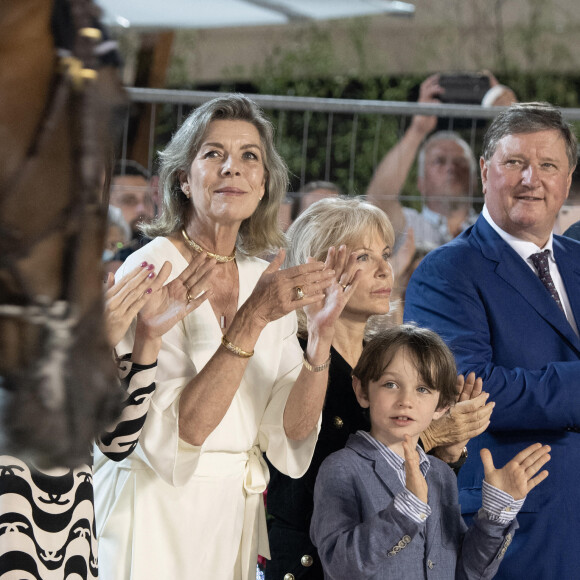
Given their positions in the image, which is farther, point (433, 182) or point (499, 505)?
point (433, 182)

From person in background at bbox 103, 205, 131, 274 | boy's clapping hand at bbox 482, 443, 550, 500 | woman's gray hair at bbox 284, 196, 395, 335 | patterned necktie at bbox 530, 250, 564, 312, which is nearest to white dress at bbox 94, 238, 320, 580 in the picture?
woman's gray hair at bbox 284, 196, 395, 335

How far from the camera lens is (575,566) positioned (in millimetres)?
2533

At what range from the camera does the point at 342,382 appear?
256 centimetres

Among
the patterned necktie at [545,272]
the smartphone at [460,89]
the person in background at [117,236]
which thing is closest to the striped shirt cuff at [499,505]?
the patterned necktie at [545,272]

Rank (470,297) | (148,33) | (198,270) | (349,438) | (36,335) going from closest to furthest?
(36,335) → (198,270) → (349,438) → (470,297) → (148,33)

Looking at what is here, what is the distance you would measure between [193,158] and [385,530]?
1061 mm

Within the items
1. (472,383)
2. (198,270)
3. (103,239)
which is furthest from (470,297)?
(103,239)

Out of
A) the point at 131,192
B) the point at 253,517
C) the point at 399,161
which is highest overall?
the point at 399,161

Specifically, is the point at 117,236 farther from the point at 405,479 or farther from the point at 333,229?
the point at 405,479

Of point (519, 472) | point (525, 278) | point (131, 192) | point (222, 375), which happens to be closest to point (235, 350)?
point (222, 375)

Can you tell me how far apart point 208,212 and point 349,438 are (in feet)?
2.22

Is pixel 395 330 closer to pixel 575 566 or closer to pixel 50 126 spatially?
pixel 575 566

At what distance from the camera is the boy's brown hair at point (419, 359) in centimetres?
235

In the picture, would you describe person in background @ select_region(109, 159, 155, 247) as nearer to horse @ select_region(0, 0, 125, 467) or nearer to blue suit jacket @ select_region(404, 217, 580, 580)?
blue suit jacket @ select_region(404, 217, 580, 580)
